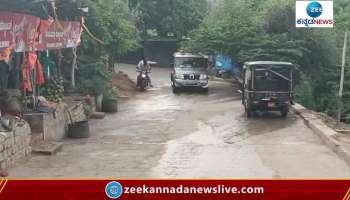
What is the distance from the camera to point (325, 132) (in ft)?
54.7

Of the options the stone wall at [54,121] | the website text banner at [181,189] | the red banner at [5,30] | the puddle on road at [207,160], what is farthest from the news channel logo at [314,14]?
the website text banner at [181,189]

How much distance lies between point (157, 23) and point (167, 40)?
2016mm

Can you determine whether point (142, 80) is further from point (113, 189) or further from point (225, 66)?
point (113, 189)

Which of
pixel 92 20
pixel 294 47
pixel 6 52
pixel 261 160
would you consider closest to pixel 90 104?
pixel 92 20

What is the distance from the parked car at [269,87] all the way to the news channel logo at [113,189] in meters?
15.5

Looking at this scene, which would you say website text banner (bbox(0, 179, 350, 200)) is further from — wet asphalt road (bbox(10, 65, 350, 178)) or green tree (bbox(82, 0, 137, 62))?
green tree (bbox(82, 0, 137, 62))

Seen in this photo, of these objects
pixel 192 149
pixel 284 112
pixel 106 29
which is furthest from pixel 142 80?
pixel 192 149

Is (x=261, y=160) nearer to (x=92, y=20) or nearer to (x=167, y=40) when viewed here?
(x=92, y=20)

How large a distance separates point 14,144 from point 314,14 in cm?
1721

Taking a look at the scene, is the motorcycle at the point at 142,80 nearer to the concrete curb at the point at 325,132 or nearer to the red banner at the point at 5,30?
the concrete curb at the point at 325,132

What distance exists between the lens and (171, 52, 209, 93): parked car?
98.2 feet

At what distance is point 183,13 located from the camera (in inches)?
1801

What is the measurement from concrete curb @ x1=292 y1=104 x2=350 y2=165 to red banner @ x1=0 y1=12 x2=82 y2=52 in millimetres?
8142

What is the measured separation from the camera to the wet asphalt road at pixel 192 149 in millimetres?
12133
